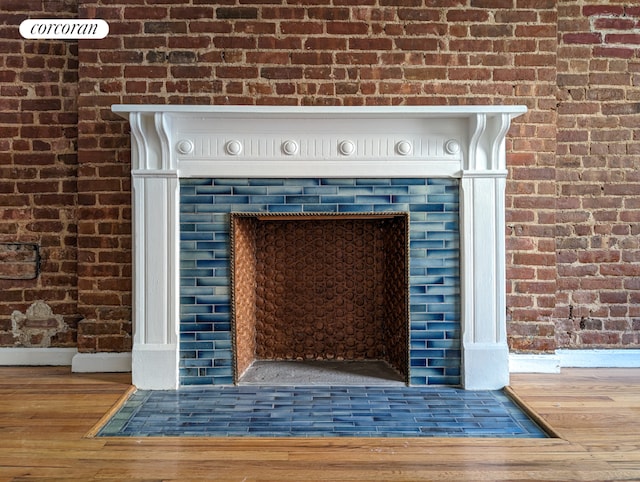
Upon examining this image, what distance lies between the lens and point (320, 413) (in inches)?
104

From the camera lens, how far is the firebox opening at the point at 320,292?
3529mm

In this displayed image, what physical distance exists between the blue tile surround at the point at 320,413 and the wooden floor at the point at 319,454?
0.35 ft

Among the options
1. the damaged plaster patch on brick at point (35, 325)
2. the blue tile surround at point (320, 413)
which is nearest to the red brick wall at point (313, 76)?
the damaged plaster patch on brick at point (35, 325)

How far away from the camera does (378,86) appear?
318 centimetres

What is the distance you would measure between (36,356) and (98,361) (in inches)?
18.8

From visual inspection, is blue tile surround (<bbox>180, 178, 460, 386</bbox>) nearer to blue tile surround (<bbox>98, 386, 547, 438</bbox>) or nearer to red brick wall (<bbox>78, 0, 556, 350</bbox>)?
blue tile surround (<bbox>98, 386, 547, 438</bbox>)

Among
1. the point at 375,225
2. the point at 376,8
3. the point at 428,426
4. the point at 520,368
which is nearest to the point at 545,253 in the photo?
the point at 520,368

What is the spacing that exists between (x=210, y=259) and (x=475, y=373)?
5.57ft

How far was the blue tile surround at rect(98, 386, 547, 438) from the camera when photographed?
2422mm

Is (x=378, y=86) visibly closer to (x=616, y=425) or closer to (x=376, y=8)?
(x=376, y=8)

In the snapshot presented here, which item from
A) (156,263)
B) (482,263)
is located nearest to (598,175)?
(482,263)

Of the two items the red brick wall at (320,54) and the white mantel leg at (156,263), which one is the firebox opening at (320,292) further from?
the red brick wall at (320,54)

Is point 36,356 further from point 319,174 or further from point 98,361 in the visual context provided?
point 319,174

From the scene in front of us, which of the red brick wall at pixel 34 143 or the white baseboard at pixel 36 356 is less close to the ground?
the red brick wall at pixel 34 143
